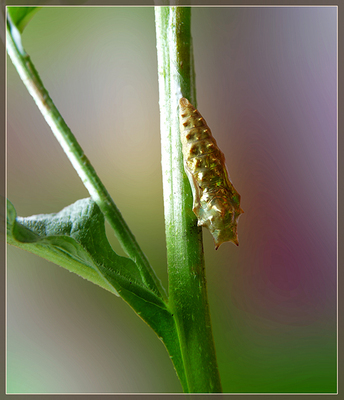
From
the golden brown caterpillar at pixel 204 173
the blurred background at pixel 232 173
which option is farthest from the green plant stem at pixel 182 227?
the blurred background at pixel 232 173

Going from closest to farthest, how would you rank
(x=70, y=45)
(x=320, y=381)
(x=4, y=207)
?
(x=4, y=207)
(x=320, y=381)
(x=70, y=45)

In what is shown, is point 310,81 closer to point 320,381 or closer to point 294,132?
point 294,132

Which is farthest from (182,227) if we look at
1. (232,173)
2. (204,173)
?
(232,173)

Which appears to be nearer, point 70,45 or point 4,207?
point 4,207

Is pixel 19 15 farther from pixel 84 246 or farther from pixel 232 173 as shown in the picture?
pixel 232 173

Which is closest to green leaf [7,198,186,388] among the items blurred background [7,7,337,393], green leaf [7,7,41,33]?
green leaf [7,7,41,33]

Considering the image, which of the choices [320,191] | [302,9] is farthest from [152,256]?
[302,9]

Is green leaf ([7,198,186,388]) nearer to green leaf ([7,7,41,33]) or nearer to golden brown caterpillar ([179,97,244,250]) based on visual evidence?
golden brown caterpillar ([179,97,244,250])
